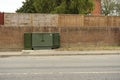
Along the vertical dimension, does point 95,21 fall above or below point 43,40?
above

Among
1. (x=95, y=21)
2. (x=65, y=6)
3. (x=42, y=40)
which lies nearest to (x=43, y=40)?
(x=42, y=40)

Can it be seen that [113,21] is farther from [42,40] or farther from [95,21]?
[42,40]

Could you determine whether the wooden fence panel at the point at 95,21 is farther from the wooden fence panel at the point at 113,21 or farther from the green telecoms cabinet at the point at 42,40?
the green telecoms cabinet at the point at 42,40

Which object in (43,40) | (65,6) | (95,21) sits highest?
(65,6)

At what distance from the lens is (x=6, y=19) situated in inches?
1113

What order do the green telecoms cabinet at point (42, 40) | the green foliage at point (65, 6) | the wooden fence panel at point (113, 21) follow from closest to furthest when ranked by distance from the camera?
the green telecoms cabinet at point (42, 40)
the wooden fence panel at point (113, 21)
the green foliage at point (65, 6)

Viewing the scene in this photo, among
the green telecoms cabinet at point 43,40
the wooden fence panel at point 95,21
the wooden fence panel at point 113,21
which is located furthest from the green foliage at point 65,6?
the green telecoms cabinet at point 43,40

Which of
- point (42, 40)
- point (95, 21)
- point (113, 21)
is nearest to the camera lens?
point (42, 40)

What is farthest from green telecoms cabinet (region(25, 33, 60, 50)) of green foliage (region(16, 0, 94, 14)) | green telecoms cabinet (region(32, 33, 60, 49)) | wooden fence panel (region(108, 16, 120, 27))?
green foliage (region(16, 0, 94, 14))

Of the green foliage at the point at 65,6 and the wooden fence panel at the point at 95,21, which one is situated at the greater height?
the green foliage at the point at 65,6

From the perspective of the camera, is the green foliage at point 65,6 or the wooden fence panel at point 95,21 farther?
the green foliage at point 65,6

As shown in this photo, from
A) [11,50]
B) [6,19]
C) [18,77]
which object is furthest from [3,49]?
[18,77]

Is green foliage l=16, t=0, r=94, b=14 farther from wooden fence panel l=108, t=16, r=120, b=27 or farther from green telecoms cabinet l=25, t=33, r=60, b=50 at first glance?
green telecoms cabinet l=25, t=33, r=60, b=50

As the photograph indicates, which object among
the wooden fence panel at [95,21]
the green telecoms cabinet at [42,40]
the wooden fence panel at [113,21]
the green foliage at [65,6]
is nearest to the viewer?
the green telecoms cabinet at [42,40]
